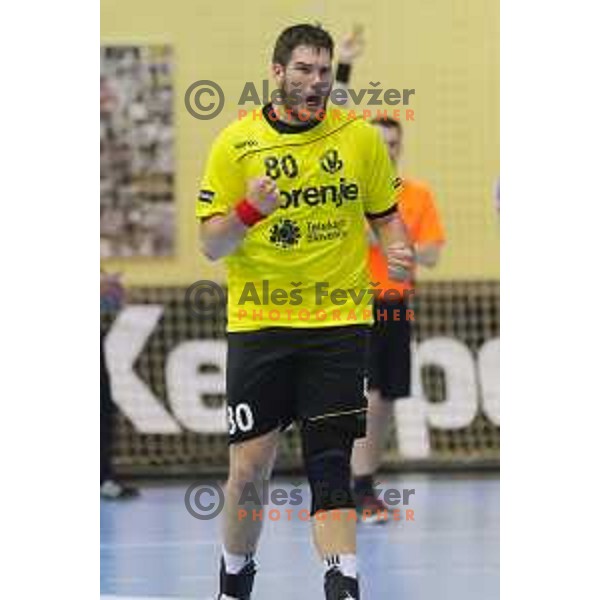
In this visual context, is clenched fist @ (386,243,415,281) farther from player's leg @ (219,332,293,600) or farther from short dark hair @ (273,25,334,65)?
short dark hair @ (273,25,334,65)

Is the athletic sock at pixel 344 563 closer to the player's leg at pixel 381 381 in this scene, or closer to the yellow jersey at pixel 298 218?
the yellow jersey at pixel 298 218

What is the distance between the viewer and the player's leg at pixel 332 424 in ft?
22.7

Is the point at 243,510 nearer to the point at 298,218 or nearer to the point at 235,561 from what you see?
the point at 235,561

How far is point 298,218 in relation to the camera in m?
7.01

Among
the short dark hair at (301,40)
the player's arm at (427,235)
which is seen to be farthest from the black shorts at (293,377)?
the player's arm at (427,235)

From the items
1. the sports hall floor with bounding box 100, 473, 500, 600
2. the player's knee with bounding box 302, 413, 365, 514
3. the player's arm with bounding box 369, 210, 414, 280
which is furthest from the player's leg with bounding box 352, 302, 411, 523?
the player's knee with bounding box 302, 413, 365, 514

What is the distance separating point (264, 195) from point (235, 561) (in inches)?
58.3

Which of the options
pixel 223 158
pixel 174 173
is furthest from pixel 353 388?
pixel 174 173

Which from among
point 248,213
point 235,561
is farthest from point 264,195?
point 235,561

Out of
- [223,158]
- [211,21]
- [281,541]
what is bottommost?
[281,541]

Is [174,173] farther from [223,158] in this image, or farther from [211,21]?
[223,158]
